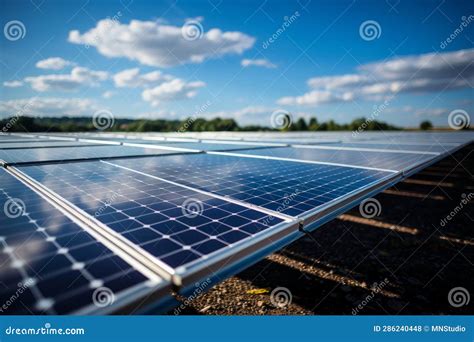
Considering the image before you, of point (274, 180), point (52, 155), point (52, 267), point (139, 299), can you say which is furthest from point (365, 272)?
point (52, 155)

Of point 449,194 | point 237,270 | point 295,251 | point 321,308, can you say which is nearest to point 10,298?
point 237,270

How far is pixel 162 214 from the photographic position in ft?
12.3

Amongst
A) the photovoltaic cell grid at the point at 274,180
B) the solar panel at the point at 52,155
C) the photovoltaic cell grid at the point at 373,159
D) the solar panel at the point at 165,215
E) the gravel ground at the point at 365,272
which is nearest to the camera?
the solar panel at the point at 165,215

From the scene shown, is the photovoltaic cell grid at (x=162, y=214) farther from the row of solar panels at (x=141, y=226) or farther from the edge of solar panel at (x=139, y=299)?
the edge of solar panel at (x=139, y=299)

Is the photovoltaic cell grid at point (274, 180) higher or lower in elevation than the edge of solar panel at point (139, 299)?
higher

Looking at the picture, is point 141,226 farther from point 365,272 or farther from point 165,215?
point 365,272

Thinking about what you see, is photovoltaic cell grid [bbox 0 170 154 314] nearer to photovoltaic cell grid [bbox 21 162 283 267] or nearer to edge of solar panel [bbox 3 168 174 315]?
edge of solar panel [bbox 3 168 174 315]

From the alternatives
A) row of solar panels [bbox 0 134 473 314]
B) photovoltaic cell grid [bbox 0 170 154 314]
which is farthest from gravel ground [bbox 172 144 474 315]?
photovoltaic cell grid [bbox 0 170 154 314]

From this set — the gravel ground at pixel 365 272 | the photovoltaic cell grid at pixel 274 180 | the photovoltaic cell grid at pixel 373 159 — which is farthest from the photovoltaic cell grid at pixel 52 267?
the photovoltaic cell grid at pixel 373 159

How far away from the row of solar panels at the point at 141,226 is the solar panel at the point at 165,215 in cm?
1

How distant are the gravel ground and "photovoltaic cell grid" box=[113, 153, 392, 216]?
281 centimetres

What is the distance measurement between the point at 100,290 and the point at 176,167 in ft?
17.6

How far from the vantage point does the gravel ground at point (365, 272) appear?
6.29m

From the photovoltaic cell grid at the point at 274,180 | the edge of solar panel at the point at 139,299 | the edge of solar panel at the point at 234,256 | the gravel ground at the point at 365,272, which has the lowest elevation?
the gravel ground at the point at 365,272
